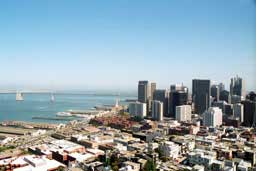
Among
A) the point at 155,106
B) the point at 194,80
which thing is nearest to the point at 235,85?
the point at 194,80

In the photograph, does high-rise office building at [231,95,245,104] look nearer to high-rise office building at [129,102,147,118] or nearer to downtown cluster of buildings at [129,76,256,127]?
downtown cluster of buildings at [129,76,256,127]

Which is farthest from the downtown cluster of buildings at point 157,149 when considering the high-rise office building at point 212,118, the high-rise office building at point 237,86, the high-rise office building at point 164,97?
the high-rise office building at point 237,86

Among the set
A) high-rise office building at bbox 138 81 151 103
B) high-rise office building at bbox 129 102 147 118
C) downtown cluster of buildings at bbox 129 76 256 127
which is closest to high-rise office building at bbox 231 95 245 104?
downtown cluster of buildings at bbox 129 76 256 127

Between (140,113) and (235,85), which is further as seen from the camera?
(235,85)

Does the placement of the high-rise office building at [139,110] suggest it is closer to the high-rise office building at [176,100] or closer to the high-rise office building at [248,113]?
the high-rise office building at [176,100]

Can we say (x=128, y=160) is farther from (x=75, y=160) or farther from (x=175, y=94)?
(x=175, y=94)

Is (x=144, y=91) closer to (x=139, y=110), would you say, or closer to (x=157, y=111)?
(x=139, y=110)

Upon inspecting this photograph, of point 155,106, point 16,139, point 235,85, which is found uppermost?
point 235,85

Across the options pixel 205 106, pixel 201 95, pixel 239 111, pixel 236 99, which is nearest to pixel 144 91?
pixel 201 95
